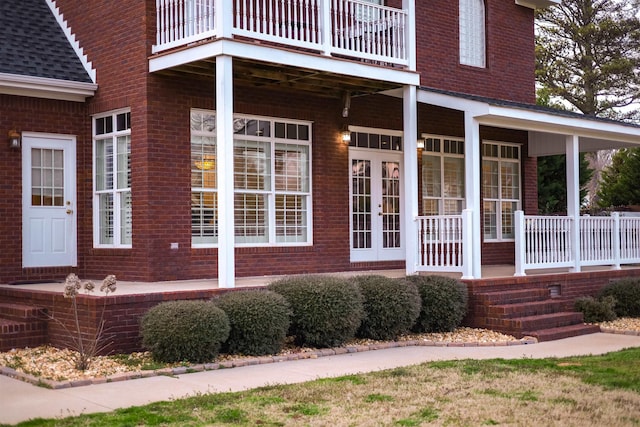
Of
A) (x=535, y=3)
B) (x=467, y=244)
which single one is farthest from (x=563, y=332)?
(x=535, y=3)

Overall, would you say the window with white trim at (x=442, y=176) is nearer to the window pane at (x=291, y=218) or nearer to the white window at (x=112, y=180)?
the window pane at (x=291, y=218)

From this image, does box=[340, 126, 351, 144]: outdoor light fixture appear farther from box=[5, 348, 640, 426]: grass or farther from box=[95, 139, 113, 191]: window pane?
box=[5, 348, 640, 426]: grass

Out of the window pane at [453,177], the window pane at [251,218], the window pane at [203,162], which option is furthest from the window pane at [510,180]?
the window pane at [203,162]

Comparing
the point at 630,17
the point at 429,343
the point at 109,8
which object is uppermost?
the point at 630,17

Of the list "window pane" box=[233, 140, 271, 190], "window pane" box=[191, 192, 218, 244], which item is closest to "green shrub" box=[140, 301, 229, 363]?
"window pane" box=[191, 192, 218, 244]

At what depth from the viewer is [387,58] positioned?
44.9 ft

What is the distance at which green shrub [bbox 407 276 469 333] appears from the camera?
11820 mm

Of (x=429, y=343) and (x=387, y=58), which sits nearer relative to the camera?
(x=429, y=343)

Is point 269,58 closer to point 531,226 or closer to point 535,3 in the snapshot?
point 531,226

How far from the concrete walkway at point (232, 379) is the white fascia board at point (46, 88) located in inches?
218

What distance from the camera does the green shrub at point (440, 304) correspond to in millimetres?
11820

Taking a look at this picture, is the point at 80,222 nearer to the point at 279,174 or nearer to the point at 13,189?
the point at 13,189

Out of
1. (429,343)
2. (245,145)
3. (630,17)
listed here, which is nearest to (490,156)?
(245,145)

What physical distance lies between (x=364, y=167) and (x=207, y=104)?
12.4 feet
